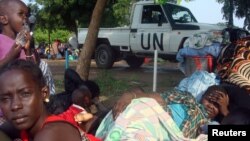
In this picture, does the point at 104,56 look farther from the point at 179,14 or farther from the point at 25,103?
the point at 25,103

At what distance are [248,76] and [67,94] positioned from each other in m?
1.66

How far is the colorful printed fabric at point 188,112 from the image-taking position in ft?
9.48

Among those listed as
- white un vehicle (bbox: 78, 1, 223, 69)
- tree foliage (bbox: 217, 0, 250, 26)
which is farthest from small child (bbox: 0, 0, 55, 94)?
tree foliage (bbox: 217, 0, 250, 26)

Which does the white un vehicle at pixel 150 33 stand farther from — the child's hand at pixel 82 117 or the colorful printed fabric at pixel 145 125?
the colorful printed fabric at pixel 145 125

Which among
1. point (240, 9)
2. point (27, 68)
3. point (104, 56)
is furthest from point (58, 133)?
point (240, 9)

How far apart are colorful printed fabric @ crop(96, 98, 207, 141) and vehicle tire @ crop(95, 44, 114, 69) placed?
37.8ft

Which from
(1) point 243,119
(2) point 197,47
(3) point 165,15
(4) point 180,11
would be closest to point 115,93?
(2) point 197,47

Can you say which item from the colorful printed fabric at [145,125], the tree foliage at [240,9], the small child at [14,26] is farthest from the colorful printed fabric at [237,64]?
the tree foliage at [240,9]

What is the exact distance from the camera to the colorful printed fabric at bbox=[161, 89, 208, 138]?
9.48 ft

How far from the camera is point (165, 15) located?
40.0ft

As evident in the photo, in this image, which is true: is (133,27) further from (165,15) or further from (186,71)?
(186,71)

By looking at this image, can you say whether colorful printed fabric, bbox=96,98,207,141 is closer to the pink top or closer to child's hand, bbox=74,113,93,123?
child's hand, bbox=74,113,93,123

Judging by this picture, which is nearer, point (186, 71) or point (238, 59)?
point (238, 59)

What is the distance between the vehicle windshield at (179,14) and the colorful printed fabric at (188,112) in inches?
366
